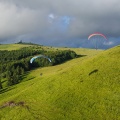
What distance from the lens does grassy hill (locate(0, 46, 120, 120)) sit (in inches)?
2594

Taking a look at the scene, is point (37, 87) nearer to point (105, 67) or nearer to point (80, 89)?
point (80, 89)

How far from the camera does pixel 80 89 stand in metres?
76.1

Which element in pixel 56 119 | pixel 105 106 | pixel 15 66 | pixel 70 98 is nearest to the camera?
pixel 56 119

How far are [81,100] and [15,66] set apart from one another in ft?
434

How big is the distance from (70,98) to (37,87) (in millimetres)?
14314

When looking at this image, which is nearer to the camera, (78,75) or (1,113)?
(1,113)

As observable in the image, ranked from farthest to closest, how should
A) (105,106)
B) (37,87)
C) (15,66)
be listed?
1. (15,66)
2. (37,87)
3. (105,106)

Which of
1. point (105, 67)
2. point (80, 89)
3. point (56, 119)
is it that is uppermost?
point (105, 67)

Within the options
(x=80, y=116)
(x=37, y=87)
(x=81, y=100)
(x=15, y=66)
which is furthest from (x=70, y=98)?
(x=15, y=66)

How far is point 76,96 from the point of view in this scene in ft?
241

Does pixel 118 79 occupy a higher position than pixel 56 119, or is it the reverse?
pixel 118 79

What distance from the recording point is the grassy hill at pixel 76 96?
65875 mm

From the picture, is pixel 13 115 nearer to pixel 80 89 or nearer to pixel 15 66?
pixel 80 89

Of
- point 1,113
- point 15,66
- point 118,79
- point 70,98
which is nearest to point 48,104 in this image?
point 70,98
